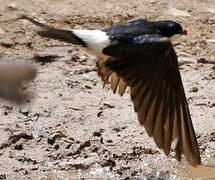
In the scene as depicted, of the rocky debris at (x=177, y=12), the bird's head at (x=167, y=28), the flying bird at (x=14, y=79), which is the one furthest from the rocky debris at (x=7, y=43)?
the flying bird at (x=14, y=79)

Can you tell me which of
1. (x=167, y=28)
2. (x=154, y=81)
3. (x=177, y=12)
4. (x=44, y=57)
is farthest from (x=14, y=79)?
(x=177, y=12)

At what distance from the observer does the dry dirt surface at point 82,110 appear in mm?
2250

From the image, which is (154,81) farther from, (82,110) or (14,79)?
(14,79)

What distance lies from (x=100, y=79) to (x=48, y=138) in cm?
66

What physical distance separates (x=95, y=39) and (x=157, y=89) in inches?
14.8

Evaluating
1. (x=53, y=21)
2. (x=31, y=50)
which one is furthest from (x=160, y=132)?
(x=53, y=21)

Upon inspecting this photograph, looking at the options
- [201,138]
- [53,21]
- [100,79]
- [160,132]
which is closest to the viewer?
[160,132]

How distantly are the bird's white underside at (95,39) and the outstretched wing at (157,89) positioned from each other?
6 centimetres

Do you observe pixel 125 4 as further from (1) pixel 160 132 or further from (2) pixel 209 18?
(1) pixel 160 132

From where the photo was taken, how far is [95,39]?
2.28 m

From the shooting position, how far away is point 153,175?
88.7 inches

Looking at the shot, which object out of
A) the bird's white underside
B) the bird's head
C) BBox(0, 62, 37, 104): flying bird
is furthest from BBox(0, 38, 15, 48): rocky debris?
BBox(0, 62, 37, 104): flying bird

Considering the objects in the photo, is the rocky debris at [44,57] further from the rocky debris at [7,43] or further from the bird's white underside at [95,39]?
the bird's white underside at [95,39]

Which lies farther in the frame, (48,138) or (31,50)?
(31,50)
